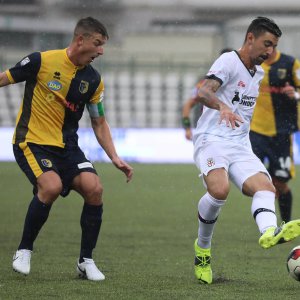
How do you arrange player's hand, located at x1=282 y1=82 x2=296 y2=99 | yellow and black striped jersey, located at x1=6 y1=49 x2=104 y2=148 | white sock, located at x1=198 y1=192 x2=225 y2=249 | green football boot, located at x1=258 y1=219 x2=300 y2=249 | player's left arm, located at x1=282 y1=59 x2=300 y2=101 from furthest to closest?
player's left arm, located at x1=282 y1=59 x2=300 y2=101 < player's hand, located at x1=282 y1=82 x2=296 y2=99 < yellow and black striped jersey, located at x1=6 y1=49 x2=104 y2=148 < white sock, located at x1=198 y1=192 x2=225 y2=249 < green football boot, located at x1=258 y1=219 x2=300 y2=249

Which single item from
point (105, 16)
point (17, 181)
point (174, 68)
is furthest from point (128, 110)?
point (17, 181)

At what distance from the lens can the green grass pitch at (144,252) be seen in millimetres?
6363

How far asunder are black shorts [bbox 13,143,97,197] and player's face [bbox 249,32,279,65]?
4.92 feet

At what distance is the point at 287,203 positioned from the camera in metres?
10.3

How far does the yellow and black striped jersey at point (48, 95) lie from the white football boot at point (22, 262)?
32.2 inches

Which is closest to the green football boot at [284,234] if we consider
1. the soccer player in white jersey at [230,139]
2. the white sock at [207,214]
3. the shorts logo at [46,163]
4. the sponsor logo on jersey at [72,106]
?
the soccer player in white jersey at [230,139]

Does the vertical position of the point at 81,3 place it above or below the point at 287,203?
above

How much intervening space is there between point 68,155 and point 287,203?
3973mm

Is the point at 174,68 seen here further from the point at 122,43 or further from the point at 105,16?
the point at 105,16

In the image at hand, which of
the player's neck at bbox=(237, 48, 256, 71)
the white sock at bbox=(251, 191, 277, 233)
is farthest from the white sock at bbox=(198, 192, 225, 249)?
the player's neck at bbox=(237, 48, 256, 71)

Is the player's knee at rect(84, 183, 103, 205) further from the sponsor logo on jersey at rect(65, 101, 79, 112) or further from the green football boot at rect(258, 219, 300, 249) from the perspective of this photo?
the green football boot at rect(258, 219, 300, 249)

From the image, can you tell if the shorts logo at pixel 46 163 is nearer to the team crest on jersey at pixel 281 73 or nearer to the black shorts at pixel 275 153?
the black shorts at pixel 275 153

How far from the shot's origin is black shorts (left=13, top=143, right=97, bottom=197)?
6.83 metres

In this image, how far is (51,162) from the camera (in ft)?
22.6
